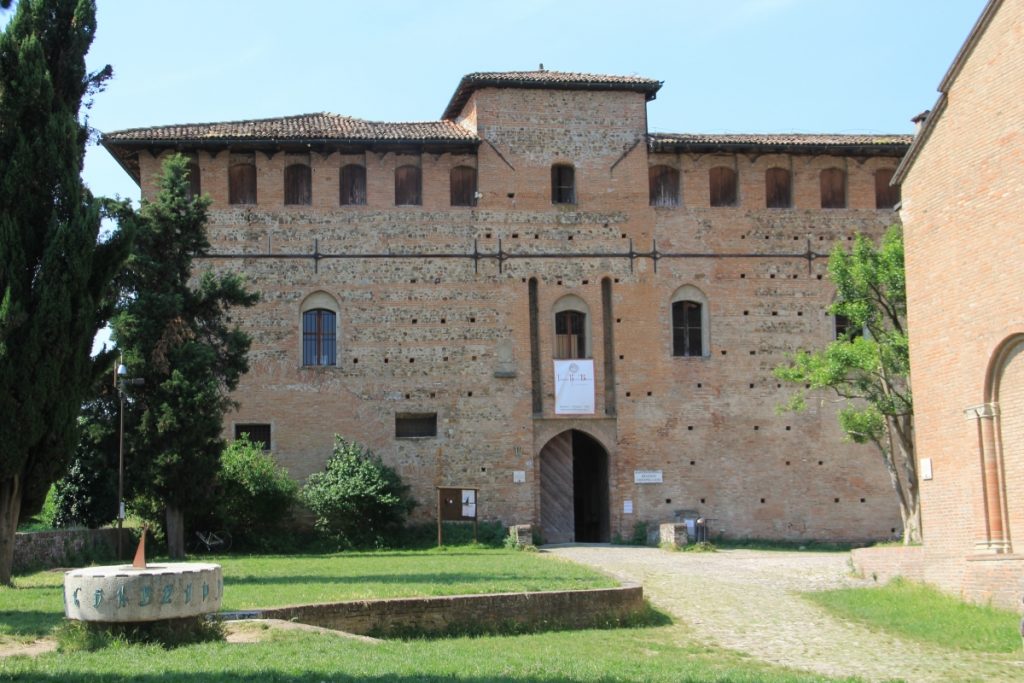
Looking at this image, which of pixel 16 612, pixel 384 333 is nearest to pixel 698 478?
pixel 384 333

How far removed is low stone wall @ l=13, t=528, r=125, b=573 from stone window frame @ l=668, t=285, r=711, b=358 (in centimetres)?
1500

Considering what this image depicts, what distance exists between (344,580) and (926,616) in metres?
8.60

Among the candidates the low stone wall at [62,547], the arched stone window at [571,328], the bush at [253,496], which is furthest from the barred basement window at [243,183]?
the low stone wall at [62,547]

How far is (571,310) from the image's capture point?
30656 mm

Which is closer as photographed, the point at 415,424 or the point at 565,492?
the point at 415,424

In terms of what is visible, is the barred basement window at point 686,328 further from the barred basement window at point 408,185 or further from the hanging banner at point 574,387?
the barred basement window at point 408,185

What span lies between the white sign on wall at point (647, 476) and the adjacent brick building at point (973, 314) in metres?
11.4

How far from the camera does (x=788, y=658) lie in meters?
13.3

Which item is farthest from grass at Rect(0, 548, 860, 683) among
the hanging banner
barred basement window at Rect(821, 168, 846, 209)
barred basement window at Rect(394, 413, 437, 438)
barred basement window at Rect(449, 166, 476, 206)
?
barred basement window at Rect(821, 168, 846, 209)

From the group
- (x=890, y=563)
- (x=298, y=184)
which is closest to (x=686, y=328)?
(x=298, y=184)

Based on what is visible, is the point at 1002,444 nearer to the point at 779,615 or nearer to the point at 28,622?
the point at 779,615

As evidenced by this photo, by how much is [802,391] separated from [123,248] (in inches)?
A: 764

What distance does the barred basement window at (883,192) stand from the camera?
31.7m

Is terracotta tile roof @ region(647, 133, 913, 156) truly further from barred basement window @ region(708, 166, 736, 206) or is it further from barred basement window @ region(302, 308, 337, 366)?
barred basement window @ region(302, 308, 337, 366)
